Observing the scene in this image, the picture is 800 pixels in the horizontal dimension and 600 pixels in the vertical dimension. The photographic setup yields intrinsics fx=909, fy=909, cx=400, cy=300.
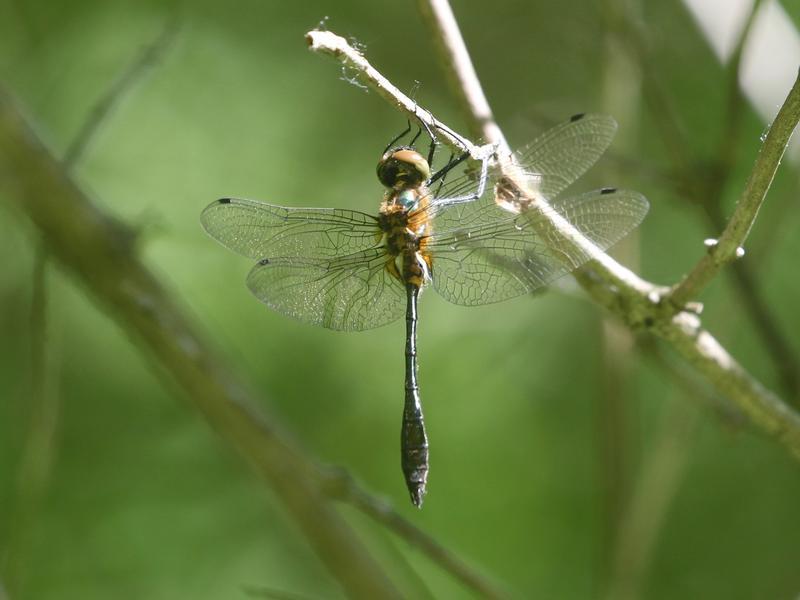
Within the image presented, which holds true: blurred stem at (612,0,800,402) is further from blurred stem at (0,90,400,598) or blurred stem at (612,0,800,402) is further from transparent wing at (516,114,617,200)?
blurred stem at (0,90,400,598)

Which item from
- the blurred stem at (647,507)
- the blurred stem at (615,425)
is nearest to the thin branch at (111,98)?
→ the blurred stem at (615,425)

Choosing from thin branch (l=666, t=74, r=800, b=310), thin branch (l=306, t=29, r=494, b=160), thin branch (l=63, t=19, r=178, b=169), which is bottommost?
thin branch (l=666, t=74, r=800, b=310)

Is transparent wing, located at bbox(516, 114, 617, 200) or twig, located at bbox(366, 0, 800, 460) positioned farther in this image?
transparent wing, located at bbox(516, 114, 617, 200)

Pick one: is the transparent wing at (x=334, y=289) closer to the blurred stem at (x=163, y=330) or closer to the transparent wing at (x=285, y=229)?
the transparent wing at (x=285, y=229)

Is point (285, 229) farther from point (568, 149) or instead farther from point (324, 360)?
point (324, 360)

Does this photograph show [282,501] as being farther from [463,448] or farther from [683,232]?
[683,232]

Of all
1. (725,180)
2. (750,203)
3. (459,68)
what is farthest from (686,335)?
(725,180)

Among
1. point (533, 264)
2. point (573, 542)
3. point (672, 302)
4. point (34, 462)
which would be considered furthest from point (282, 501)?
point (573, 542)

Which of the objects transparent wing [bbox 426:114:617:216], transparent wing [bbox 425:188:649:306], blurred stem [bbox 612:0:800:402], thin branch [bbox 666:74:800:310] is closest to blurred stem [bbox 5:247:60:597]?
transparent wing [bbox 425:188:649:306]
